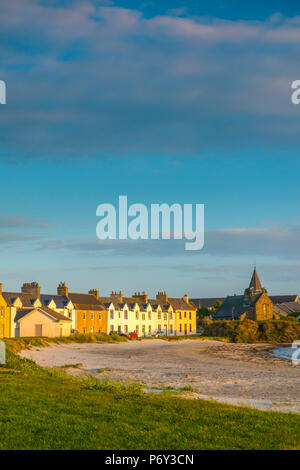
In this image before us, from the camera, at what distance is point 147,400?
548 inches

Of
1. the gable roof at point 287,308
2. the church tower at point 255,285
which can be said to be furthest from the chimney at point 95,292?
the gable roof at point 287,308

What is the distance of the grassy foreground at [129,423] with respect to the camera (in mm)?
8984

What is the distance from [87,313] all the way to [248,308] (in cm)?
4336

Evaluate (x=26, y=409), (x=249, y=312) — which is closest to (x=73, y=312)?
(x=249, y=312)

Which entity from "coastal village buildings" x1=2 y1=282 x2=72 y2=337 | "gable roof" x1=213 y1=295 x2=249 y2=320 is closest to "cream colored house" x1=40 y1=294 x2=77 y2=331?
"coastal village buildings" x1=2 y1=282 x2=72 y2=337

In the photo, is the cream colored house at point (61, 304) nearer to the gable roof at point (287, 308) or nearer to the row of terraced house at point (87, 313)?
the row of terraced house at point (87, 313)

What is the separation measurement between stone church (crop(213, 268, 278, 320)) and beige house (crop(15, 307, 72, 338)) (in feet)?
184

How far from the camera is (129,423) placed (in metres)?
10.6

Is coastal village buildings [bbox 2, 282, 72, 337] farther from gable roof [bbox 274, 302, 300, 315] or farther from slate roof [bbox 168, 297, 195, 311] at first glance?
gable roof [bbox 274, 302, 300, 315]

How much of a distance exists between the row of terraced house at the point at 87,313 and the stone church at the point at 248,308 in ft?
32.9

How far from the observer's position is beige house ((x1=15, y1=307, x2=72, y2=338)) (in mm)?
62500
